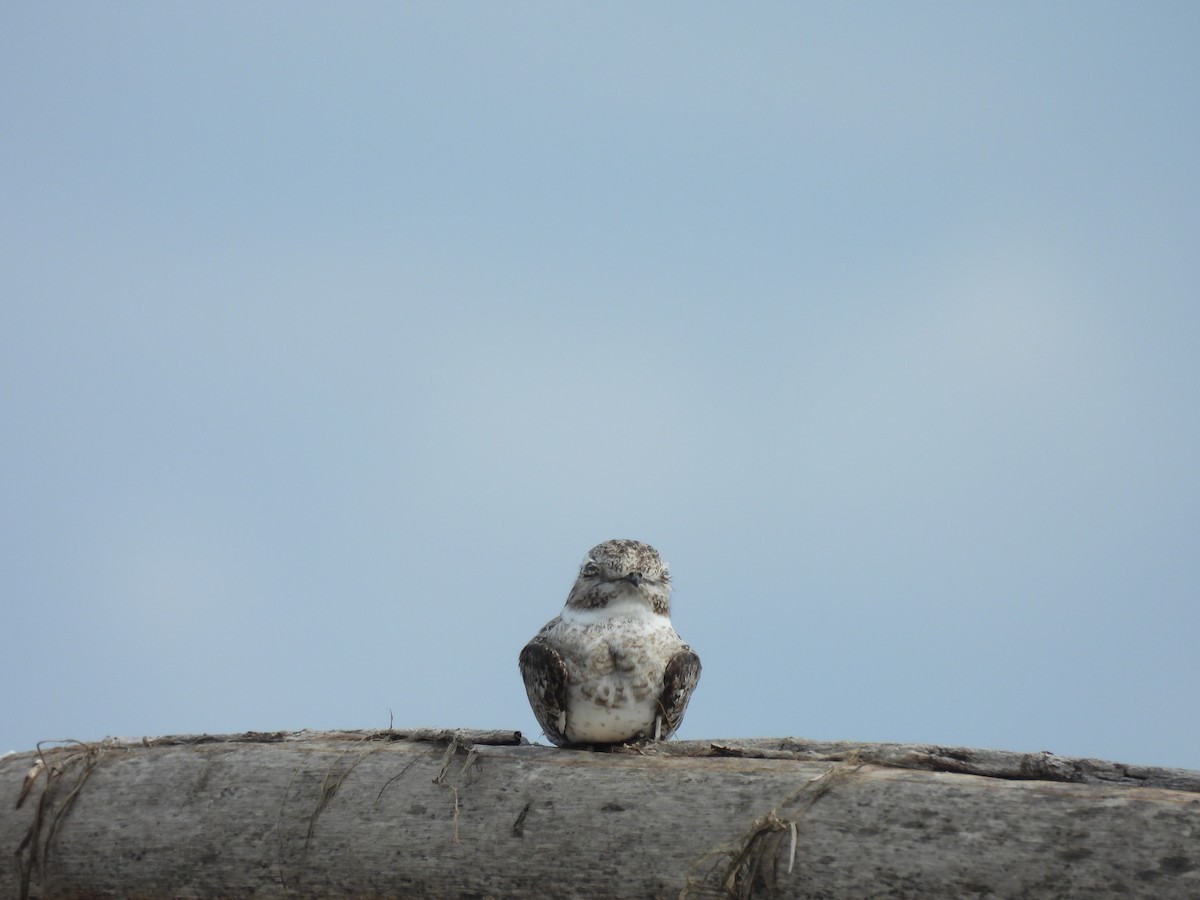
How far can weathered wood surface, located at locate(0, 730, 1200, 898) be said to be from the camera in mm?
4862

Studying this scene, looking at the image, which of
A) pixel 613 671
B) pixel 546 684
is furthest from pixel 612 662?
pixel 546 684

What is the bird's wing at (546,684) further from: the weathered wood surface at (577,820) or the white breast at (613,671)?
the weathered wood surface at (577,820)

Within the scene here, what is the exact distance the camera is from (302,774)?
6.19 metres

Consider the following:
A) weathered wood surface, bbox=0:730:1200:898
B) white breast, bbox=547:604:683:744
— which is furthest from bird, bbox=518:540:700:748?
weathered wood surface, bbox=0:730:1200:898

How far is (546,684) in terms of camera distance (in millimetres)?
6004

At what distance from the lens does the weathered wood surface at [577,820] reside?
191 inches

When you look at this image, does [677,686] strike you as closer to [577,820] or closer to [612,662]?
[612,662]

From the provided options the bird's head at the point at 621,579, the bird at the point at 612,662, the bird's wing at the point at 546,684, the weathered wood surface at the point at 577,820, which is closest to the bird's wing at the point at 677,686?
the bird at the point at 612,662

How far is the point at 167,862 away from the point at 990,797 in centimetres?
391

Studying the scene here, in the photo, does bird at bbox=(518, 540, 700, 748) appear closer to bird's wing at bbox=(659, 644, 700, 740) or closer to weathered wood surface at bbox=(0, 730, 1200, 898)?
bird's wing at bbox=(659, 644, 700, 740)

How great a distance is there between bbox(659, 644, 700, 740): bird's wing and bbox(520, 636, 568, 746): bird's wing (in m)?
0.49

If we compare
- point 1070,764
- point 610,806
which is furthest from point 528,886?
point 1070,764

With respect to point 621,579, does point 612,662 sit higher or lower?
lower

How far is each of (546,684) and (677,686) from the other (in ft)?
2.07
